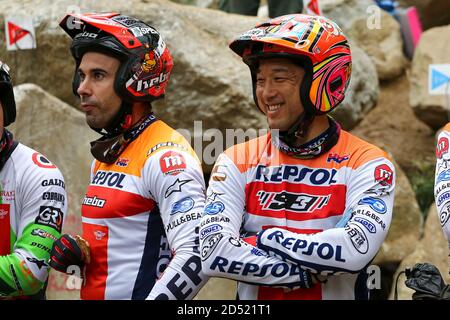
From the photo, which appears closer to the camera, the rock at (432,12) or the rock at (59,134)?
the rock at (59,134)

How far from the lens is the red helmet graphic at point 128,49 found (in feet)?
17.8

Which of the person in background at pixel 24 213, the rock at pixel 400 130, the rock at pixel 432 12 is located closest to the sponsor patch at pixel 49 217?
the person in background at pixel 24 213

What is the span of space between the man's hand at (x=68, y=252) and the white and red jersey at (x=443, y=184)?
6.22 feet

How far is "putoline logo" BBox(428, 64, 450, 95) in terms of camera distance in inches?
391

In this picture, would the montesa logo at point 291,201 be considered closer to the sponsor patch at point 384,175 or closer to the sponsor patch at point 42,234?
the sponsor patch at point 384,175

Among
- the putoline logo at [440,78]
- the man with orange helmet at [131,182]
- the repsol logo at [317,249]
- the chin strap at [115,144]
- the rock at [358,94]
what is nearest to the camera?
the repsol logo at [317,249]

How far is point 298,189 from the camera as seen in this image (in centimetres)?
497

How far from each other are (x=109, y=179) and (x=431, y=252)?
4478mm

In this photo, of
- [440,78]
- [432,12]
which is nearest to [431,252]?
[440,78]

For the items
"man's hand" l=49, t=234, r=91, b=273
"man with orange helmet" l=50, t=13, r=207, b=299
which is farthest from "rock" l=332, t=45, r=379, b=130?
"man's hand" l=49, t=234, r=91, b=273

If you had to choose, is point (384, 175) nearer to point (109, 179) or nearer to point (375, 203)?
point (375, 203)

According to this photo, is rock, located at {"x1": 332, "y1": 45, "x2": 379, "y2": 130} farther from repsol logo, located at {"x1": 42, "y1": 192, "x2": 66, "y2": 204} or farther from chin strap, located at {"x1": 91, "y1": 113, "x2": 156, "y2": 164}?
repsol logo, located at {"x1": 42, "y1": 192, "x2": 66, "y2": 204}
